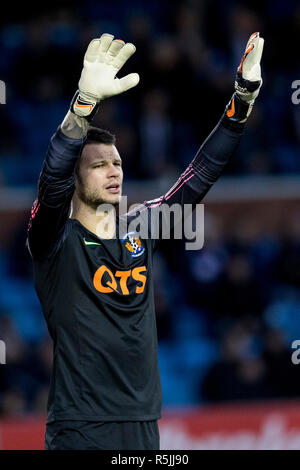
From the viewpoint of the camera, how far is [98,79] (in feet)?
10.9

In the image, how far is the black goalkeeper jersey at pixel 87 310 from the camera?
3.36 meters

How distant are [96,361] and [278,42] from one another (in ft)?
25.3

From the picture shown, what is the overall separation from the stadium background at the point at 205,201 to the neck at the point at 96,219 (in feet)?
10.3

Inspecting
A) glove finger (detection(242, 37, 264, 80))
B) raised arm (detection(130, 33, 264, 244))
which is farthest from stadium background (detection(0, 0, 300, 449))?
glove finger (detection(242, 37, 264, 80))

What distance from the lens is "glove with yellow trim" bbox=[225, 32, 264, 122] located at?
12.4 ft

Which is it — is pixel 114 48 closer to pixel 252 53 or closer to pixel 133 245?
pixel 252 53

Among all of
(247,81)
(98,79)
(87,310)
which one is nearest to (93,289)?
(87,310)

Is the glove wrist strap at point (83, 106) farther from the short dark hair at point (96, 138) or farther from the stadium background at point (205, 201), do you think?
the stadium background at point (205, 201)

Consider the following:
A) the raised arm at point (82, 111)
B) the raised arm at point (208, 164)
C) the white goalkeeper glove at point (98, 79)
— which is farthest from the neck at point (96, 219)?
the white goalkeeper glove at point (98, 79)

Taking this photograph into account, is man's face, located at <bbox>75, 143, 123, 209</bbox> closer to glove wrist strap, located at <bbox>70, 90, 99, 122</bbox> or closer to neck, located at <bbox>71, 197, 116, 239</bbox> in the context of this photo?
neck, located at <bbox>71, 197, 116, 239</bbox>

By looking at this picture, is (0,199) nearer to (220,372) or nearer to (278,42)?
(220,372)

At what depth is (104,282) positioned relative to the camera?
3.52 meters

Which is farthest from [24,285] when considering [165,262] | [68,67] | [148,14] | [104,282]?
[104,282]

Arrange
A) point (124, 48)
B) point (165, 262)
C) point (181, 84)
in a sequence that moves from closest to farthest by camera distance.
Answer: point (124, 48) → point (165, 262) → point (181, 84)
